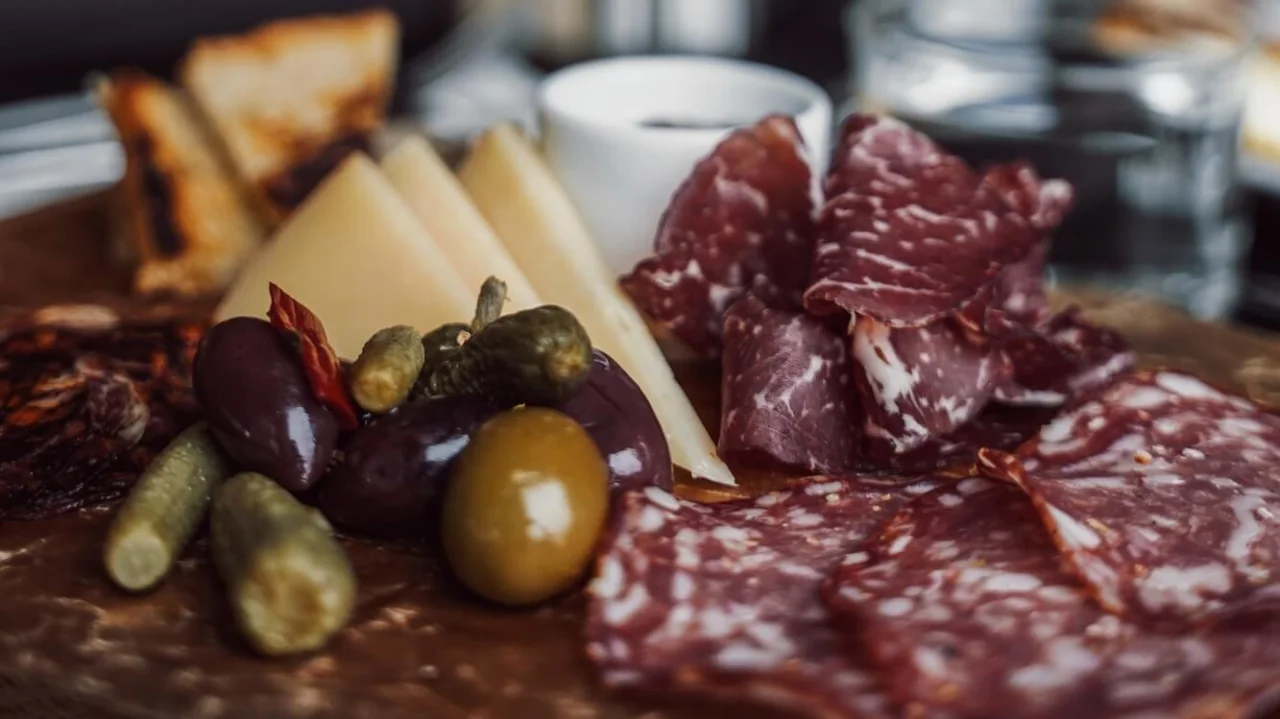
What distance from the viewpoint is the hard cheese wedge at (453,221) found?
1.25 m

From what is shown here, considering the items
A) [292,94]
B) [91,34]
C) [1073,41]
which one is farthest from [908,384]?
[91,34]

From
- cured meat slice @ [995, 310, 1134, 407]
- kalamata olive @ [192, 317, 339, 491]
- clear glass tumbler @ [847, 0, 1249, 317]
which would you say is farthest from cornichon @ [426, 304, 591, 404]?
clear glass tumbler @ [847, 0, 1249, 317]

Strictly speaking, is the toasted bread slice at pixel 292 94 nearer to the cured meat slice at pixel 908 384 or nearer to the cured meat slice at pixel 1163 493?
the cured meat slice at pixel 908 384

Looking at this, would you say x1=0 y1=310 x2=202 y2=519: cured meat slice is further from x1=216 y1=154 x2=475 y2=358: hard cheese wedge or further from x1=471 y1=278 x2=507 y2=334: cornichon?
x1=471 y1=278 x2=507 y2=334: cornichon

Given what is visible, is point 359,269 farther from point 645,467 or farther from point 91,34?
point 91,34

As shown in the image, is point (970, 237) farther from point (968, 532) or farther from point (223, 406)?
point (223, 406)

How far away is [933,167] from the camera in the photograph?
126cm

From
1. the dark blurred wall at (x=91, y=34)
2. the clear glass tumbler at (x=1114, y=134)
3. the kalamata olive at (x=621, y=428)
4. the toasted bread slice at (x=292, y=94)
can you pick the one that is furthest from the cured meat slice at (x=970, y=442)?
the dark blurred wall at (x=91, y=34)

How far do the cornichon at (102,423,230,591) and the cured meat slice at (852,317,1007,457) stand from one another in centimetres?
55

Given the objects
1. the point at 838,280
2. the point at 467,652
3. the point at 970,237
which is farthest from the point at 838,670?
the point at 970,237

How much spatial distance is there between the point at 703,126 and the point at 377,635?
78cm

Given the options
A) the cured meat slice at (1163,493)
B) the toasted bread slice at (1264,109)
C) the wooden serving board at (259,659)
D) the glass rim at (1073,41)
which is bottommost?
the wooden serving board at (259,659)

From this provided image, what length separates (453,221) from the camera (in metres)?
1.29

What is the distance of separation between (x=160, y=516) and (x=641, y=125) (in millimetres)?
731
